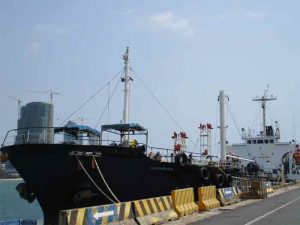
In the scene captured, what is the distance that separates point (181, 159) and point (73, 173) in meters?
6.85

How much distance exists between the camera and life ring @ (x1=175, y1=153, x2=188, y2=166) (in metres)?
21.1

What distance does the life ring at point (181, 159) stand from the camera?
21.1 metres

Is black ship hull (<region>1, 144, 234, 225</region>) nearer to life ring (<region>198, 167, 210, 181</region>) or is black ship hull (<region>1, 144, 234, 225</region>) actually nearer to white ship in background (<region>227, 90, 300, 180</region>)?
life ring (<region>198, 167, 210, 181</region>)

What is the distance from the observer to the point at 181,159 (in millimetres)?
21297

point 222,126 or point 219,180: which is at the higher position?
point 222,126

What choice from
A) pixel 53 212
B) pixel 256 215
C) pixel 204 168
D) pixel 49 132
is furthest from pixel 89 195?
pixel 204 168

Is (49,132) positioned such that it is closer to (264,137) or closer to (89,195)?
(89,195)

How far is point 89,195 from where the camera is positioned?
1614cm

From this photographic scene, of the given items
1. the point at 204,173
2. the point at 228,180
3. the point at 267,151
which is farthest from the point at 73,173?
the point at 267,151

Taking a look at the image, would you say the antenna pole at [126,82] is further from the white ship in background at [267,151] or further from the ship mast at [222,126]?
the white ship in background at [267,151]

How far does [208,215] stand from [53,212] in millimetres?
6035

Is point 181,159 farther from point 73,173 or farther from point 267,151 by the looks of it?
point 267,151

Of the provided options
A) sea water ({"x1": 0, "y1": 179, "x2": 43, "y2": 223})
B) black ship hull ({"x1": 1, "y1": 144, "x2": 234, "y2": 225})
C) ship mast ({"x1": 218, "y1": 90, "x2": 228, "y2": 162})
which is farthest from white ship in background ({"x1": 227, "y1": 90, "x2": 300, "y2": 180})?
black ship hull ({"x1": 1, "y1": 144, "x2": 234, "y2": 225})

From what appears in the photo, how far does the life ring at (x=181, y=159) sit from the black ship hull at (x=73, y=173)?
3.26 metres
